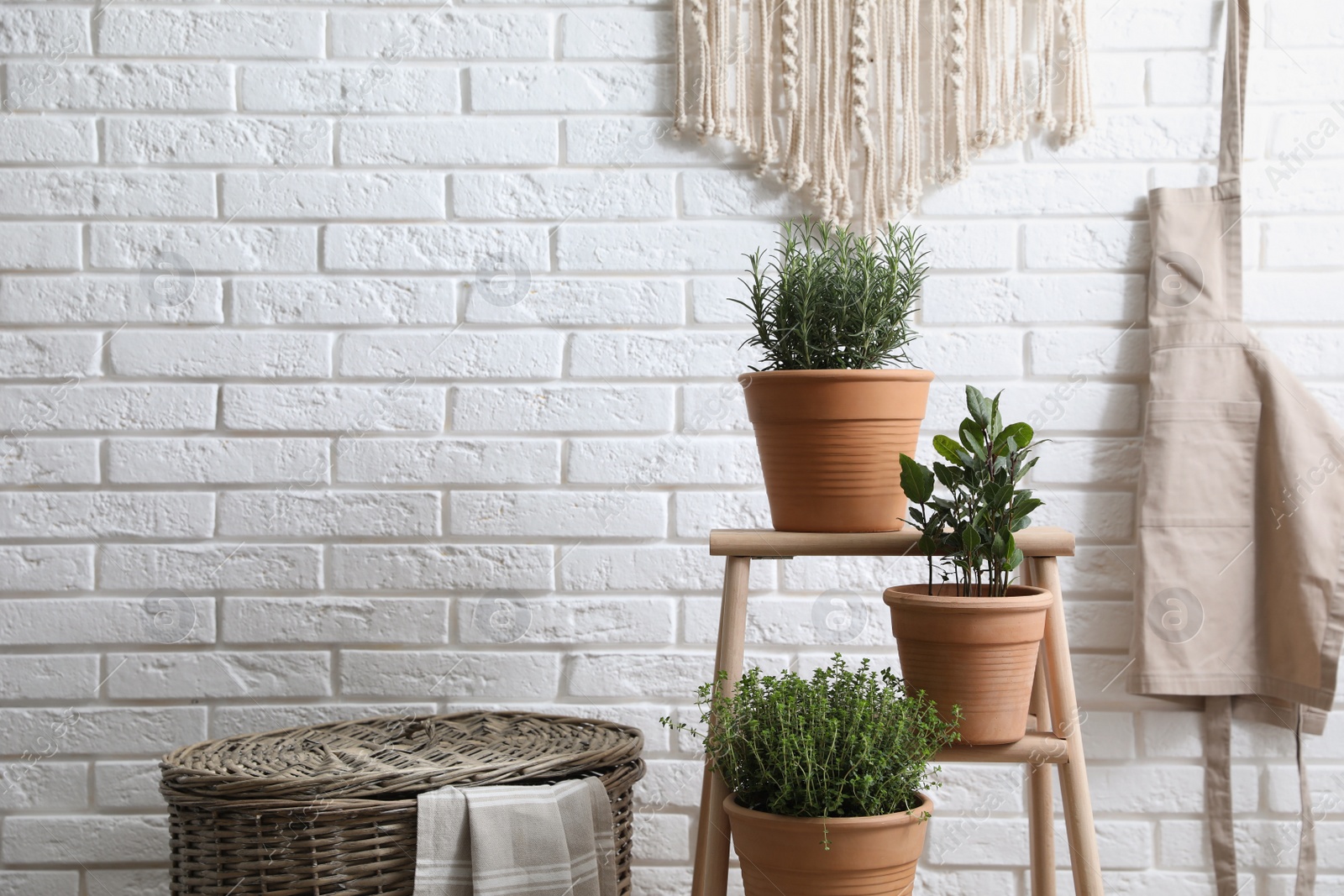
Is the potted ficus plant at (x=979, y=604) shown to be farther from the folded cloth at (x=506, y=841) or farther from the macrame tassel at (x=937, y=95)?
the macrame tassel at (x=937, y=95)

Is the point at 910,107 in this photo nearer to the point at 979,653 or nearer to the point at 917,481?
the point at 917,481

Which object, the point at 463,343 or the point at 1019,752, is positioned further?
the point at 463,343

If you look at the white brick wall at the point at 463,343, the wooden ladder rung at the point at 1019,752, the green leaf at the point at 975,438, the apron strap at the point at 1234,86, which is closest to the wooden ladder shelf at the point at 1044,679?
the wooden ladder rung at the point at 1019,752

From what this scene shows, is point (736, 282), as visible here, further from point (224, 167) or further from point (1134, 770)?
point (1134, 770)

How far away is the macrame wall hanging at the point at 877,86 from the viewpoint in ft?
4.72

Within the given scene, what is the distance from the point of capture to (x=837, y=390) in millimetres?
1009

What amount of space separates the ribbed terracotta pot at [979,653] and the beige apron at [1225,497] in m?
0.53

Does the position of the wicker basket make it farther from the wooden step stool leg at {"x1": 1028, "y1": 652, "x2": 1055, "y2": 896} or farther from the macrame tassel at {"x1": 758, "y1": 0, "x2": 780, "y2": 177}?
the macrame tassel at {"x1": 758, "y1": 0, "x2": 780, "y2": 177}

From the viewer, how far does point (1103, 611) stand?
1.45 m

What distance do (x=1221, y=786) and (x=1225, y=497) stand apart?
0.42 metres

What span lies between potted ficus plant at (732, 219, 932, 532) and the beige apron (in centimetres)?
57

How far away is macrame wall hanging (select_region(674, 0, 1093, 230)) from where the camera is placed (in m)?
1.44

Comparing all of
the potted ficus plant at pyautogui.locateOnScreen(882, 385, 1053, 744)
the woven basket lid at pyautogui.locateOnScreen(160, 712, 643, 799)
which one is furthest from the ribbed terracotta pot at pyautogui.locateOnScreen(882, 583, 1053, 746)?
the woven basket lid at pyautogui.locateOnScreen(160, 712, 643, 799)

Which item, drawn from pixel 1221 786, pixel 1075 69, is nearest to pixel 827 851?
pixel 1221 786
